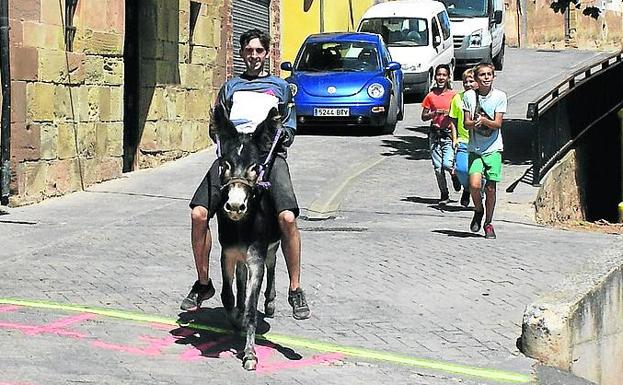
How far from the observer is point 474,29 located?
90.0ft

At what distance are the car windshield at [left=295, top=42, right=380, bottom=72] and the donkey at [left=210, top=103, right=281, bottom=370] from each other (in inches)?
532

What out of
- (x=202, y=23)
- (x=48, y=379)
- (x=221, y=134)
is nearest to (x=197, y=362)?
(x=48, y=379)

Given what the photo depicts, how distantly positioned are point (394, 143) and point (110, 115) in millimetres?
5703

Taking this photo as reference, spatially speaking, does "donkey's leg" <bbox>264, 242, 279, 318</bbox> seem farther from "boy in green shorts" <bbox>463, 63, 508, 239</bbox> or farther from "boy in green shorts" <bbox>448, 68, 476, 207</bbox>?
"boy in green shorts" <bbox>448, 68, 476, 207</bbox>

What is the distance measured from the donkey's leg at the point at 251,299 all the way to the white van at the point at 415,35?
17.2 metres

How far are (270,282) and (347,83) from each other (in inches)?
480

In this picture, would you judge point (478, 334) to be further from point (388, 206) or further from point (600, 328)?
point (388, 206)

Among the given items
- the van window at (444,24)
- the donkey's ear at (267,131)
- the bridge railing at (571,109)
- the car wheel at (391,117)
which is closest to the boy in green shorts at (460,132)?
the bridge railing at (571,109)

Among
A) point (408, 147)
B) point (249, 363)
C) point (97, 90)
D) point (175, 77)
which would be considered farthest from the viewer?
point (408, 147)

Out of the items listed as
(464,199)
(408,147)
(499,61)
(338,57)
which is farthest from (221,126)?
(499,61)

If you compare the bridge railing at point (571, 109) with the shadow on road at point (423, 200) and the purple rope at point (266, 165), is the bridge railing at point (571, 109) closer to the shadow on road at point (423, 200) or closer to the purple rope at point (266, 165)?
the shadow on road at point (423, 200)

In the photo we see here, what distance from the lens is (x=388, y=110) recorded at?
63.4ft

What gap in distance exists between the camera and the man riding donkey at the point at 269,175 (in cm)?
658

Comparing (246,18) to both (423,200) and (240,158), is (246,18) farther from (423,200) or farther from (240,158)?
(240,158)
